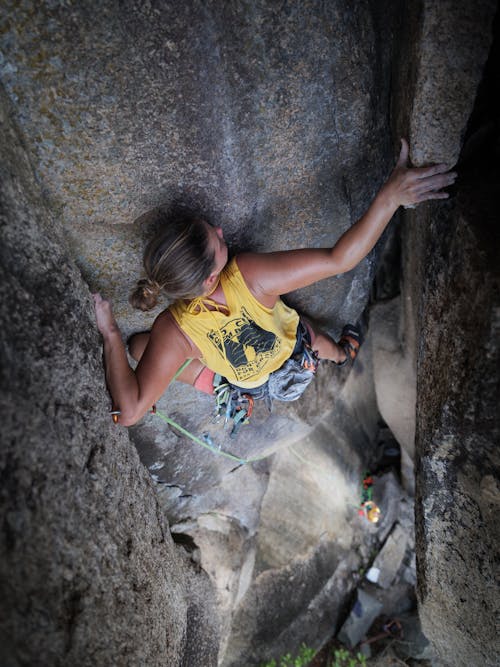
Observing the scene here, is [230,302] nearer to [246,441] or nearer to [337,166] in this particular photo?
[337,166]

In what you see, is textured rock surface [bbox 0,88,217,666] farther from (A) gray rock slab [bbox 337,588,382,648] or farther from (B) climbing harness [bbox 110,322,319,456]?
(A) gray rock slab [bbox 337,588,382,648]

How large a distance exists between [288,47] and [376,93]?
627 mm

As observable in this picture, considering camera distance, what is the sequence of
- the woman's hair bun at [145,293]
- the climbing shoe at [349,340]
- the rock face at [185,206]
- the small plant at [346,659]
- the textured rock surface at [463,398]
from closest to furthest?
the rock face at [185,206], the textured rock surface at [463,398], the woman's hair bun at [145,293], the climbing shoe at [349,340], the small plant at [346,659]

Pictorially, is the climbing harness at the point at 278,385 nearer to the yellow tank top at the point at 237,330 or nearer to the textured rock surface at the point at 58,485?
the yellow tank top at the point at 237,330

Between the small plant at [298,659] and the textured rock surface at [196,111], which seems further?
the small plant at [298,659]

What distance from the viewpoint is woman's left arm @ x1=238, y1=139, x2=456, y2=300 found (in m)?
1.81

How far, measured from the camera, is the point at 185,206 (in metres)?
2.10

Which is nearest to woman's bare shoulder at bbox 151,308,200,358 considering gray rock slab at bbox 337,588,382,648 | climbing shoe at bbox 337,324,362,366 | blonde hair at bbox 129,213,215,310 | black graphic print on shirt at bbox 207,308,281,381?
black graphic print on shirt at bbox 207,308,281,381

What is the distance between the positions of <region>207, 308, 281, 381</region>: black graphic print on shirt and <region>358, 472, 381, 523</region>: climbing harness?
4157 millimetres

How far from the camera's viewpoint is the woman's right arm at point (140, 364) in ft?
6.68

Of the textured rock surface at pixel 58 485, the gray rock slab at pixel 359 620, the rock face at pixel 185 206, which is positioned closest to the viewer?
the textured rock surface at pixel 58 485

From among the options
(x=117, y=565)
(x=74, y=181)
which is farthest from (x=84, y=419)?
(x=74, y=181)

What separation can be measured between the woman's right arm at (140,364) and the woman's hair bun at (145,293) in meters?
0.17

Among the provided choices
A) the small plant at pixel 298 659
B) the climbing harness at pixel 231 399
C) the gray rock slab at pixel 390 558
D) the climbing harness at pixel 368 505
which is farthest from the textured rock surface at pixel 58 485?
the gray rock slab at pixel 390 558
